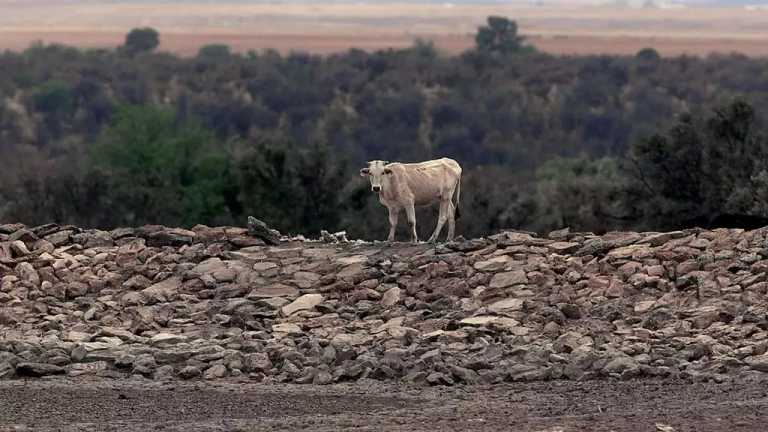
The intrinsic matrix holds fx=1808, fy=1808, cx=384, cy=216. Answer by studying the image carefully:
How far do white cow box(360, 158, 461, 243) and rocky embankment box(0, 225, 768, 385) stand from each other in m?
0.74

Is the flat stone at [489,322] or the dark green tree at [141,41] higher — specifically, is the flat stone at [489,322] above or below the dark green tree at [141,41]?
above

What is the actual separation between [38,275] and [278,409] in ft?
16.7

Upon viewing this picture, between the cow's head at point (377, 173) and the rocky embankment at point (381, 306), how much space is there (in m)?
0.63

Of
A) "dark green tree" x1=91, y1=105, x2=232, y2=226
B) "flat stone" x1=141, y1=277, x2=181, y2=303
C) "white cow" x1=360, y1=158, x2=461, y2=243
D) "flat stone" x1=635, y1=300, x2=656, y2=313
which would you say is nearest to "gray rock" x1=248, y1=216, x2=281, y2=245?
"white cow" x1=360, y1=158, x2=461, y2=243

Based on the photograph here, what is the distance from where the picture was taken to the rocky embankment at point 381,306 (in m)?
15.2

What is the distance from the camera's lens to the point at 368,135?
73.4 meters

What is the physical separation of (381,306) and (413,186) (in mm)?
2639

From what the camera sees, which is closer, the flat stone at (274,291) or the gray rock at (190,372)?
the gray rock at (190,372)

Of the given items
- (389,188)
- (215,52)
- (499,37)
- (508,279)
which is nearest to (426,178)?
(389,188)

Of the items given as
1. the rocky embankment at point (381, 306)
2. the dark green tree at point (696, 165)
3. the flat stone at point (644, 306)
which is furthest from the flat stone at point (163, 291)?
the dark green tree at point (696, 165)

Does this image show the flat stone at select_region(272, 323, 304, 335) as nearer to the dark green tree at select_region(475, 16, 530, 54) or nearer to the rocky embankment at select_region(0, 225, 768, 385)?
the rocky embankment at select_region(0, 225, 768, 385)

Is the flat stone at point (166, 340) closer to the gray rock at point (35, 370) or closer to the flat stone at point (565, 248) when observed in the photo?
the gray rock at point (35, 370)

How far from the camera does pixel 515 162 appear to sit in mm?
66625

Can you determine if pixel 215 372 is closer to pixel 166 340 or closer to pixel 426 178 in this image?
pixel 166 340
